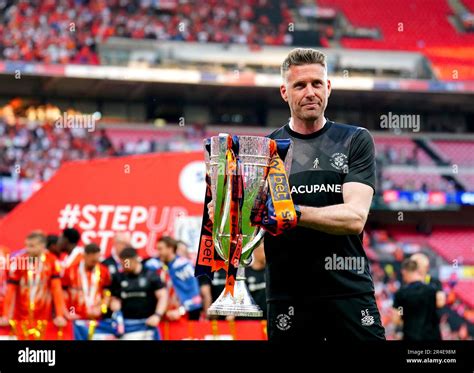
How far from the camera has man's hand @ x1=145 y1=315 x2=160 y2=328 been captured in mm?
7757

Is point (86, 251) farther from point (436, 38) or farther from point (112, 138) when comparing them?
point (436, 38)

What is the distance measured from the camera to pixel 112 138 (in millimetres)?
23688

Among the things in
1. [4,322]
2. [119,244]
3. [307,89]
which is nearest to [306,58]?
[307,89]

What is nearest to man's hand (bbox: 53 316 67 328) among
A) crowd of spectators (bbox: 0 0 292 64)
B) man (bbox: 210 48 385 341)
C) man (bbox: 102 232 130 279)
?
man (bbox: 102 232 130 279)

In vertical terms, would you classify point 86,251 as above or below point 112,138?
below

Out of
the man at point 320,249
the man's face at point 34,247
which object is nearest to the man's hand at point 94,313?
the man's face at point 34,247

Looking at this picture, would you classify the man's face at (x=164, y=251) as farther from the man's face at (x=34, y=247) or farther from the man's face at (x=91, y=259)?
the man's face at (x=34, y=247)

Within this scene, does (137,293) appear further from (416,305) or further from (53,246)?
(416,305)

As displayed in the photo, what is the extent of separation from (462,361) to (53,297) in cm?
670

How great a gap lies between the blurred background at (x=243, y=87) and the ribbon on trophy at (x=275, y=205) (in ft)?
56.6

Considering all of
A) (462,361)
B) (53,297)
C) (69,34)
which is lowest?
(462,361)

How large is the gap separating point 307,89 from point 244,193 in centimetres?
55

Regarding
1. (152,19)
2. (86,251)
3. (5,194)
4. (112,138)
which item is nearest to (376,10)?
(152,19)

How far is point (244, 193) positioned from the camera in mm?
2371
